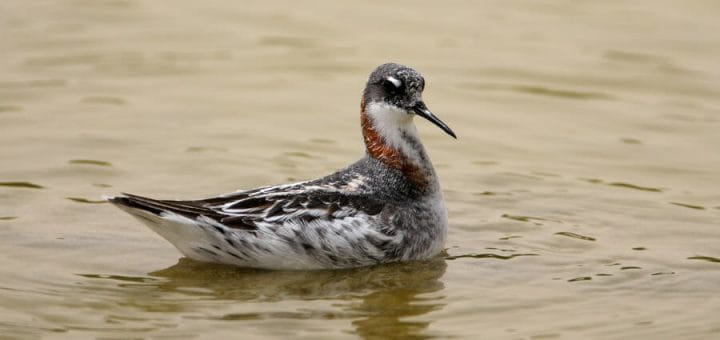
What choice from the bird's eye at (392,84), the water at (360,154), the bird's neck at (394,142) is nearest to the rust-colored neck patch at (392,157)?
the bird's neck at (394,142)

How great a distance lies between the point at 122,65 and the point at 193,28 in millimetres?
1570

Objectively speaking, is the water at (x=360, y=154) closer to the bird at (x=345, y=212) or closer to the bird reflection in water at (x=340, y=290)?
the bird reflection in water at (x=340, y=290)

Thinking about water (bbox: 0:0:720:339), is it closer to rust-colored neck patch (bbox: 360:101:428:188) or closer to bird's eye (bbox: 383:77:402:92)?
rust-colored neck patch (bbox: 360:101:428:188)

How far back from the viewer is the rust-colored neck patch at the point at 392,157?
1201 centimetres

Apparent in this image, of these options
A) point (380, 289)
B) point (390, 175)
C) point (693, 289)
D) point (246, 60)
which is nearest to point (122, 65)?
point (246, 60)

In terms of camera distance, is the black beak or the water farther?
the black beak

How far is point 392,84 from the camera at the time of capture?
38.9 feet

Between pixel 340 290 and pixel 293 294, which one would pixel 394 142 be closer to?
pixel 340 290

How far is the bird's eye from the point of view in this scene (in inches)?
466

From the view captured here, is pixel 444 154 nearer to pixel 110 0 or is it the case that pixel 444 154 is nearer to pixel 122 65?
pixel 122 65

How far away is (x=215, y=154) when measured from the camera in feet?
46.9

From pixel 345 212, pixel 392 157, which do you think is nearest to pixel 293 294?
pixel 345 212

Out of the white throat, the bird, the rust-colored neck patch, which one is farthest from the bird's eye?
the rust-colored neck patch

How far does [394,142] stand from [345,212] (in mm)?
1038
